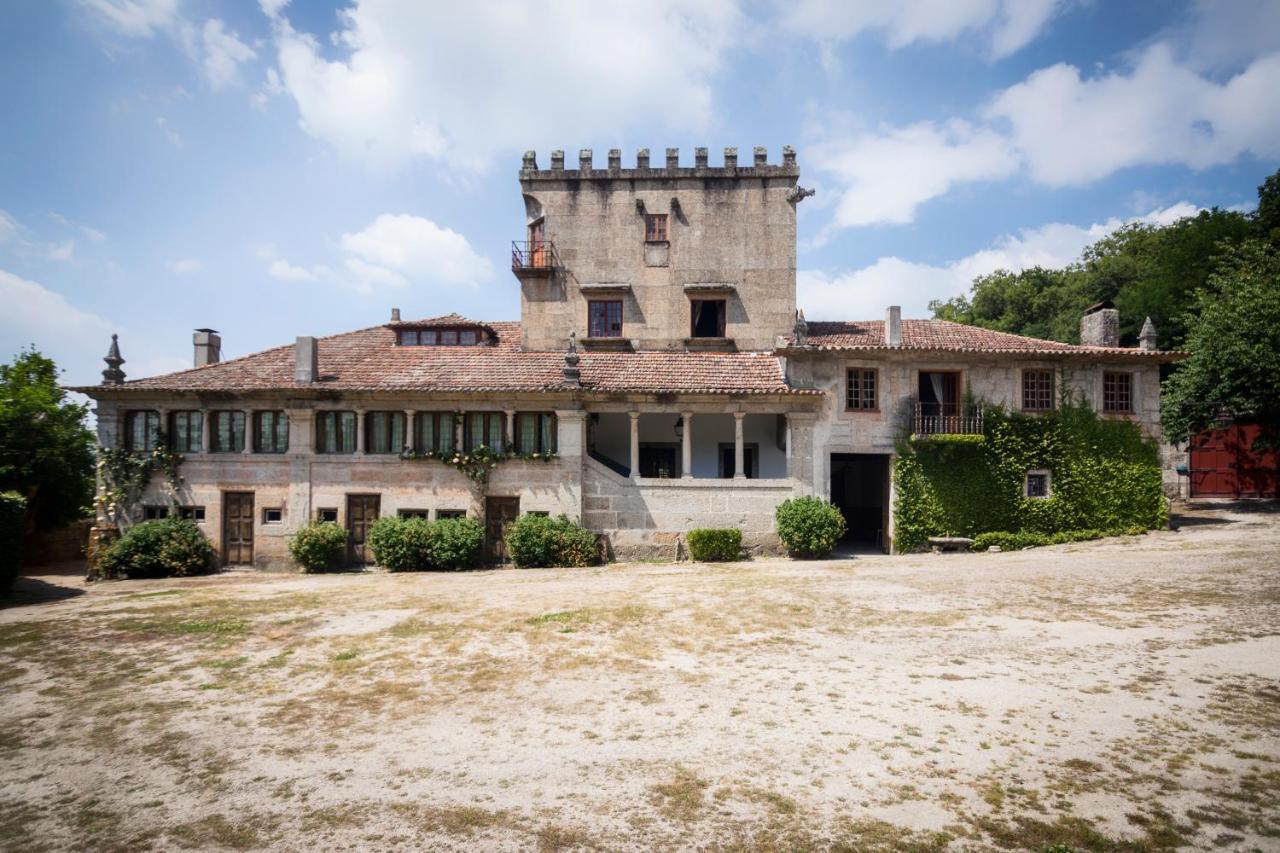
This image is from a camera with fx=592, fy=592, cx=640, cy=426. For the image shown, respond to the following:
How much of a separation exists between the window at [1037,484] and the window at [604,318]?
16.1 metres

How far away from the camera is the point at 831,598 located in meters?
13.0

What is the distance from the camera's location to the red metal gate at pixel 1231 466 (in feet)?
86.4

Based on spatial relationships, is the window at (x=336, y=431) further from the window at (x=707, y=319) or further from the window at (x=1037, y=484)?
the window at (x=1037, y=484)

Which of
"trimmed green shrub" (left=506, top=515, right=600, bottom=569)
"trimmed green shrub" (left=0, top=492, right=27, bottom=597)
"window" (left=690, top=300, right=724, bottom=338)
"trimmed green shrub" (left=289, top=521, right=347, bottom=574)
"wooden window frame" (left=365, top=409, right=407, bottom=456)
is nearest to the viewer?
"trimmed green shrub" (left=0, top=492, right=27, bottom=597)

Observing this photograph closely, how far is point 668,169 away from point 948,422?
14.9 metres

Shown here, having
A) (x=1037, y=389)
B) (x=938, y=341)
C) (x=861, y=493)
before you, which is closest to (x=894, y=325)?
(x=938, y=341)

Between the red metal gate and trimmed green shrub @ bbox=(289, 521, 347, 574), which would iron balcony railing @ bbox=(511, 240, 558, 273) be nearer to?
trimmed green shrub @ bbox=(289, 521, 347, 574)

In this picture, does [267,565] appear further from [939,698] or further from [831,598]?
[939,698]

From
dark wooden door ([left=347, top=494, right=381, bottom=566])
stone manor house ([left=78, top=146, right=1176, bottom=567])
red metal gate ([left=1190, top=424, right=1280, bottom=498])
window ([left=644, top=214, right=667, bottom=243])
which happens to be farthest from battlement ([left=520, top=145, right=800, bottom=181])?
red metal gate ([left=1190, top=424, right=1280, bottom=498])

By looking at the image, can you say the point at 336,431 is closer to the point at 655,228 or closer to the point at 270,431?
the point at 270,431

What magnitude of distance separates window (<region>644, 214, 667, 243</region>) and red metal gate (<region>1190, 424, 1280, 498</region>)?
82.7 feet

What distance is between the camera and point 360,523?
66.7ft

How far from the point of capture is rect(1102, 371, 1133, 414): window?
20781 mm

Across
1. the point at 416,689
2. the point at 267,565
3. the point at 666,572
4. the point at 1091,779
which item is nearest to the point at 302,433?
the point at 267,565
